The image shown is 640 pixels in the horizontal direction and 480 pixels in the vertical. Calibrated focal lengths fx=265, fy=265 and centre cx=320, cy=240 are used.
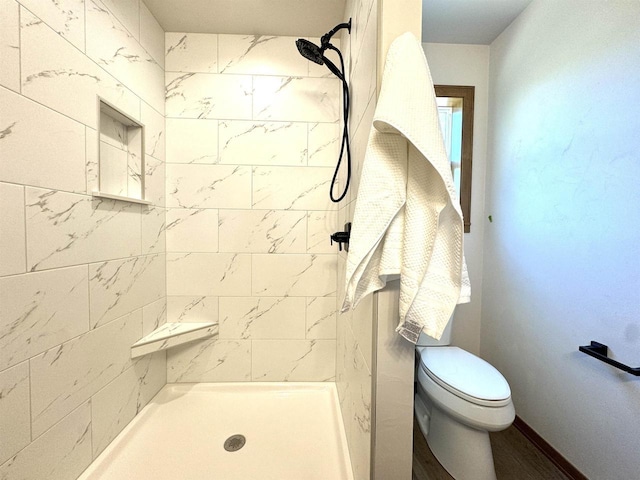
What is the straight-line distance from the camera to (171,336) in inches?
58.9

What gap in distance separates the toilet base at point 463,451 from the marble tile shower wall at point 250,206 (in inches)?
27.6

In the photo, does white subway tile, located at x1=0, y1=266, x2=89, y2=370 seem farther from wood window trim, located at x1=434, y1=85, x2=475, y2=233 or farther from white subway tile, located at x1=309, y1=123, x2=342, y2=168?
wood window trim, located at x1=434, y1=85, x2=475, y2=233

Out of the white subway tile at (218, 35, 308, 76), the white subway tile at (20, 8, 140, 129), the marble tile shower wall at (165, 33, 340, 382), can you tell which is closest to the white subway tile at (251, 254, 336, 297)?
the marble tile shower wall at (165, 33, 340, 382)

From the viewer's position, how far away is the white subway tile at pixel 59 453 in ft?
2.79

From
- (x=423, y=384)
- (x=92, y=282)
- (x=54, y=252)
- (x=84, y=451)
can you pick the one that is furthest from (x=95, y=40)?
(x=423, y=384)

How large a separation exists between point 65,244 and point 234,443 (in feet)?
3.84

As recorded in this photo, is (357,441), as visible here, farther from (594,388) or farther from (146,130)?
(146,130)

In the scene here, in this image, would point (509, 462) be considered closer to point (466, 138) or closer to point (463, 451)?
point (463, 451)

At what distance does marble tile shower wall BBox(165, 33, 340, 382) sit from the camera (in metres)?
1.64

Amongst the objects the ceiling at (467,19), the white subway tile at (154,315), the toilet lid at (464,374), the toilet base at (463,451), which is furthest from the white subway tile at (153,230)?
the ceiling at (467,19)

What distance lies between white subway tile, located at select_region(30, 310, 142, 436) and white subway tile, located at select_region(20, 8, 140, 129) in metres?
0.89

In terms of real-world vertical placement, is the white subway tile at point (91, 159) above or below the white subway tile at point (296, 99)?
below

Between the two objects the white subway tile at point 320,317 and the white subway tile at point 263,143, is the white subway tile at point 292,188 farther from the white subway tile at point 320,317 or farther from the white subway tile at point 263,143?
the white subway tile at point 320,317

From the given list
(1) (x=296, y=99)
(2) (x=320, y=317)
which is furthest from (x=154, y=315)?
(1) (x=296, y=99)
